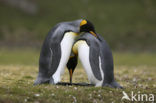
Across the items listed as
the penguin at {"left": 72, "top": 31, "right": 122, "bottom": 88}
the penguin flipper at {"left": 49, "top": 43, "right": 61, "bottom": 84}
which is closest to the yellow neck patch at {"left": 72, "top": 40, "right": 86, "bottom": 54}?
the penguin at {"left": 72, "top": 31, "right": 122, "bottom": 88}

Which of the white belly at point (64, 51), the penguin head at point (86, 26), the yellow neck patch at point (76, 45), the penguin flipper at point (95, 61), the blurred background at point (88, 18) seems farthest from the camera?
the blurred background at point (88, 18)

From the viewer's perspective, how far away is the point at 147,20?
64.6m

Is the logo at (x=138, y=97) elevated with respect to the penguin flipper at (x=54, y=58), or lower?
lower

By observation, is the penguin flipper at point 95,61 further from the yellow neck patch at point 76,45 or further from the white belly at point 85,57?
the yellow neck patch at point 76,45

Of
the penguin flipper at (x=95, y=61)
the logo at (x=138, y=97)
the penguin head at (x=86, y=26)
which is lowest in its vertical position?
the logo at (x=138, y=97)

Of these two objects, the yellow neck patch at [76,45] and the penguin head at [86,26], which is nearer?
the yellow neck patch at [76,45]

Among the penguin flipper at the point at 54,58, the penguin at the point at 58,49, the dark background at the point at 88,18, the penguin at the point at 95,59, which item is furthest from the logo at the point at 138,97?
the dark background at the point at 88,18

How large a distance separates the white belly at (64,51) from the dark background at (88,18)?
140ft

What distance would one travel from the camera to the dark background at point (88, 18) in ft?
188

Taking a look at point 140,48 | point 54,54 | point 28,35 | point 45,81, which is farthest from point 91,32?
point 28,35

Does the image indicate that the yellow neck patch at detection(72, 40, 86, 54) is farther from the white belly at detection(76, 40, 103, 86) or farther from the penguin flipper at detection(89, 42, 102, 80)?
the penguin flipper at detection(89, 42, 102, 80)

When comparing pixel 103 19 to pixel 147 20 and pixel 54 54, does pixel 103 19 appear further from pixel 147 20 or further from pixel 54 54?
pixel 54 54

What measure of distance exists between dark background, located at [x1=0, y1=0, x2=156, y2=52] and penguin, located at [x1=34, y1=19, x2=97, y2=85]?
42.3m

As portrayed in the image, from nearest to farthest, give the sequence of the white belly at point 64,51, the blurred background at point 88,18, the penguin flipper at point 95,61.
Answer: the penguin flipper at point 95,61, the white belly at point 64,51, the blurred background at point 88,18
